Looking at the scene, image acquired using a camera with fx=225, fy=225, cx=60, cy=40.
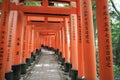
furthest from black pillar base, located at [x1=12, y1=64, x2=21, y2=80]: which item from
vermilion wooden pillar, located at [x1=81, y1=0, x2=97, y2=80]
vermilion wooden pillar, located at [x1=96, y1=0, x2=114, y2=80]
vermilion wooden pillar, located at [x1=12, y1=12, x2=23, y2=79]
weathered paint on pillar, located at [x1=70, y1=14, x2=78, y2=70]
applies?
vermilion wooden pillar, located at [x1=96, y1=0, x2=114, y2=80]

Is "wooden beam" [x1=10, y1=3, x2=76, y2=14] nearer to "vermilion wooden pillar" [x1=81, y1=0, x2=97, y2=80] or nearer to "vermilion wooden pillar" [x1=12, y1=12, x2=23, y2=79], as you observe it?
"vermilion wooden pillar" [x1=12, y1=12, x2=23, y2=79]

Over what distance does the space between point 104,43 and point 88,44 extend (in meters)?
0.86

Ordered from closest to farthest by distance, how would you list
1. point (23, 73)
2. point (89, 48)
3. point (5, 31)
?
point (89, 48) → point (5, 31) → point (23, 73)

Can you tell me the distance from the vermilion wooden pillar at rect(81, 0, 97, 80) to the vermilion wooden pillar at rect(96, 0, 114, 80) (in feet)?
2.00

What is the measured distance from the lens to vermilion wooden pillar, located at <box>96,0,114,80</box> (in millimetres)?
6137

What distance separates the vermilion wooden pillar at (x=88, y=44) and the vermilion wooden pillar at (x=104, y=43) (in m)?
0.61

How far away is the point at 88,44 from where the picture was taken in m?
7.03

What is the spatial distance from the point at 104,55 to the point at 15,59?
697 centimetres

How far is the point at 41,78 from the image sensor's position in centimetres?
1213

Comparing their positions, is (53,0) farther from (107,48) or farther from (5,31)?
(107,48)

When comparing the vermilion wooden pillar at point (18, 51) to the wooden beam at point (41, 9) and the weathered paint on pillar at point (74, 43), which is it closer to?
the wooden beam at point (41, 9)

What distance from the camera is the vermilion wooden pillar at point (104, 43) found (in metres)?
6.14

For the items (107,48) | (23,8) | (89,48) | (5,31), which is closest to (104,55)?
(107,48)

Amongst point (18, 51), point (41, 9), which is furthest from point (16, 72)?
point (41, 9)
